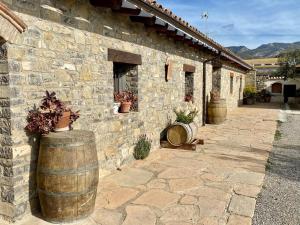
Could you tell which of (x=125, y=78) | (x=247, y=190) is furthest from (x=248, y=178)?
(x=125, y=78)

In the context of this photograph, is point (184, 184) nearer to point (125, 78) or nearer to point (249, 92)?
point (125, 78)

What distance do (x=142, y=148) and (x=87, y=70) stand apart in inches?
83.6

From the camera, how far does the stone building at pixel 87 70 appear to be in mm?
3223

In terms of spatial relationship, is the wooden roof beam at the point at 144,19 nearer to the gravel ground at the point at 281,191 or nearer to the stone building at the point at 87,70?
the stone building at the point at 87,70

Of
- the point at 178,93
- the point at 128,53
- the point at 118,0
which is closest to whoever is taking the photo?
the point at 118,0

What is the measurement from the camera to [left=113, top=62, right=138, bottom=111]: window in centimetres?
586

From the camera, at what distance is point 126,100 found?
18.5 ft

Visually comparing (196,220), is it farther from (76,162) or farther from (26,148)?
(26,148)

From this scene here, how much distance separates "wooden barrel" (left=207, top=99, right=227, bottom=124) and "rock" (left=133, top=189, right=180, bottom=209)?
260 inches

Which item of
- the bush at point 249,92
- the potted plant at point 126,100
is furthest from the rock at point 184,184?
the bush at point 249,92

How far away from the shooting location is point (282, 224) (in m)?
3.36

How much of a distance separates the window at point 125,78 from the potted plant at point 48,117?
7.74 feet

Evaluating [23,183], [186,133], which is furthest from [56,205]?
[186,133]

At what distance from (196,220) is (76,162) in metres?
1.47
